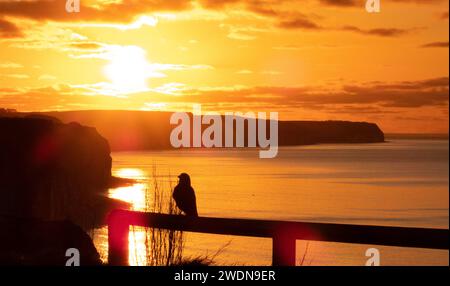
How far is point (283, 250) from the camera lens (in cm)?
657

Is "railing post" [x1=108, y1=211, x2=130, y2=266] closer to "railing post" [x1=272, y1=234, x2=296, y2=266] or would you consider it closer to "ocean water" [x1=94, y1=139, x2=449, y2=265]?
"railing post" [x1=272, y1=234, x2=296, y2=266]

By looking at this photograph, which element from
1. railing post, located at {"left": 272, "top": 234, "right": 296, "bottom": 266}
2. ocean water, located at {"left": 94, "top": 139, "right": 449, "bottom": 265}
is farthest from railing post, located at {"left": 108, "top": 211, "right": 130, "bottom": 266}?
ocean water, located at {"left": 94, "top": 139, "right": 449, "bottom": 265}

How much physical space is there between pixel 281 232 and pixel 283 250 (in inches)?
7.8

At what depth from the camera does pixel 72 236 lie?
546 inches

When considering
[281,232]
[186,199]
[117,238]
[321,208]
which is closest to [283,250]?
[281,232]

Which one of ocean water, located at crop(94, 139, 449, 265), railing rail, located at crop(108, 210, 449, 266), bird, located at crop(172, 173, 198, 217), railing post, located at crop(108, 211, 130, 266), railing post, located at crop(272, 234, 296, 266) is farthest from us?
ocean water, located at crop(94, 139, 449, 265)

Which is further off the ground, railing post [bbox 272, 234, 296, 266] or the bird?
the bird

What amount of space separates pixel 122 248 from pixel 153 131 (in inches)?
5973

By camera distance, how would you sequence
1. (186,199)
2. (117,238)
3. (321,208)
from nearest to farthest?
1. (117,238)
2. (186,199)
3. (321,208)

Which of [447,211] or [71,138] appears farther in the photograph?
[447,211]

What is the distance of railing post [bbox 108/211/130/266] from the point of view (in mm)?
7355

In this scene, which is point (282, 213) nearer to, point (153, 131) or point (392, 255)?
point (392, 255)

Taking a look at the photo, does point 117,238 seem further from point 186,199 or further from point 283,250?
point 186,199

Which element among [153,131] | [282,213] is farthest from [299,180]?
[282,213]
